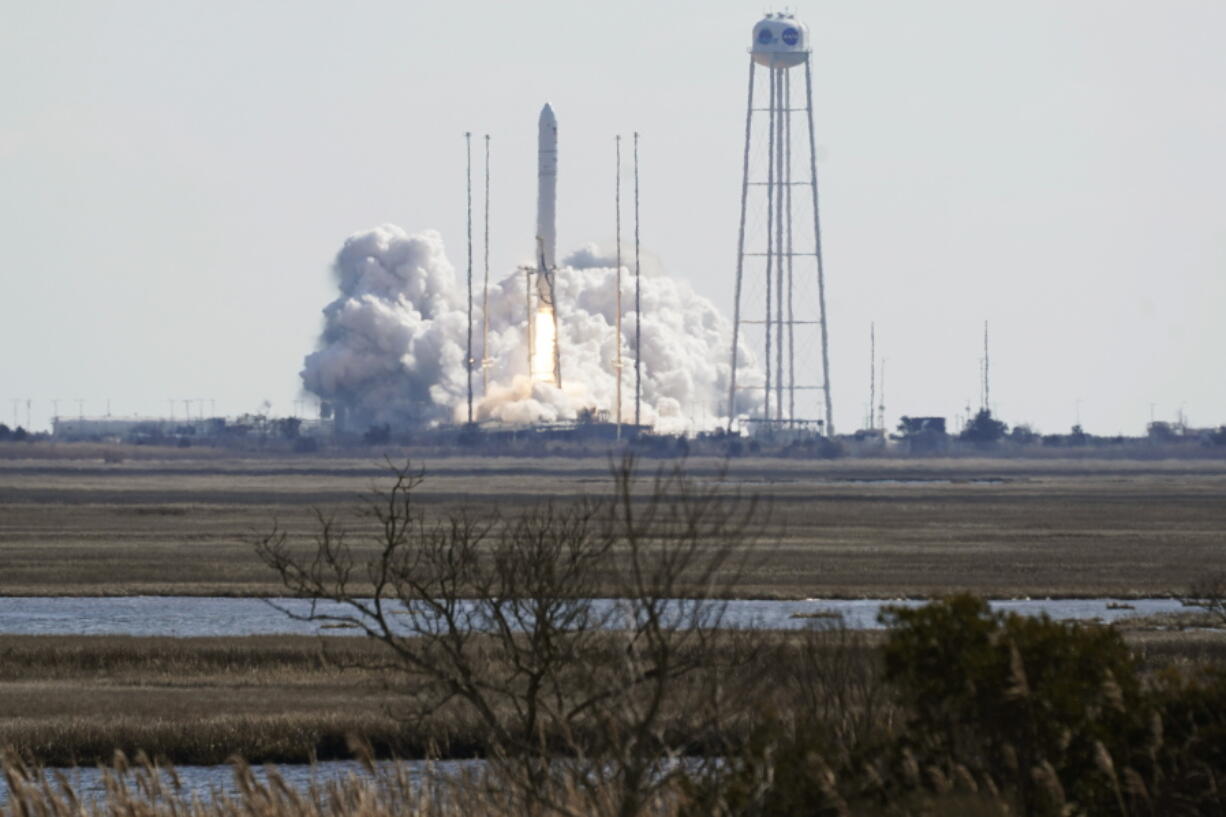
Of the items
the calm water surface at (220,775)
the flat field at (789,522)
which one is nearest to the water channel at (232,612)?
the flat field at (789,522)

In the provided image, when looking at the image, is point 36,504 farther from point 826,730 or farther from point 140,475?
point 826,730

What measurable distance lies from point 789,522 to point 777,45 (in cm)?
7381

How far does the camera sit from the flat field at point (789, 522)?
62.2 m

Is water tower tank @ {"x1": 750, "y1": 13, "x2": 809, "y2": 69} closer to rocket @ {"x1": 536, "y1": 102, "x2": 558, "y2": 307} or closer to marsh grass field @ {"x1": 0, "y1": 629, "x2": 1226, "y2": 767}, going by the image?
rocket @ {"x1": 536, "y1": 102, "x2": 558, "y2": 307}

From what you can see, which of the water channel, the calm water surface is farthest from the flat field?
the calm water surface

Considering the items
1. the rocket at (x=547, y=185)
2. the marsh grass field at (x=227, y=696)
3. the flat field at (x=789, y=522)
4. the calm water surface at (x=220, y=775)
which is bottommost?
the calm water surface at (x=220, y=775)

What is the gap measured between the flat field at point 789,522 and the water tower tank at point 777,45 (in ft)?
93.9

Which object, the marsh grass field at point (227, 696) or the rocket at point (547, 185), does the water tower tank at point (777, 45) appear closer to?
the rocket at point (547, 185)

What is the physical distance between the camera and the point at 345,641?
147 feet

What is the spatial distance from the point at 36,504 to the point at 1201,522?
5447 cm

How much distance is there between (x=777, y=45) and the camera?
515ft

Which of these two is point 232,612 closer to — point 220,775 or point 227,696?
point 227,696

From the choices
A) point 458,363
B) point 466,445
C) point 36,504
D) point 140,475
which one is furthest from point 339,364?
point 36,504

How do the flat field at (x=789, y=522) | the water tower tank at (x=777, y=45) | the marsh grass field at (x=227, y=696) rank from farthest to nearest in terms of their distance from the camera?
the water tower tank at (x=777, y=45)
the flat field at (x=789, y=522)
the marsh grass field at (x=227, y=696)
